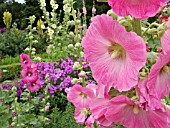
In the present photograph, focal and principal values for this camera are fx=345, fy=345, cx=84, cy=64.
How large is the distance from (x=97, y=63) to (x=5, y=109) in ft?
6.82

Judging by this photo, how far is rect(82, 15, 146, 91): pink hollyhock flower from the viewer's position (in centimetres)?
68

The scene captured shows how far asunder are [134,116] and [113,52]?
0.15 metres

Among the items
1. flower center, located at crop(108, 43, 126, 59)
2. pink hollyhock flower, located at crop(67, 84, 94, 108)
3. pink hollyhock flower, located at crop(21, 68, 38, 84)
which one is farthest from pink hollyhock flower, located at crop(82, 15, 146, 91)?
pink hollyhock flower, located at crop(21, 68, 38, 84)

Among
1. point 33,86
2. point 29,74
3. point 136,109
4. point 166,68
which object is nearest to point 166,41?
point 166,68

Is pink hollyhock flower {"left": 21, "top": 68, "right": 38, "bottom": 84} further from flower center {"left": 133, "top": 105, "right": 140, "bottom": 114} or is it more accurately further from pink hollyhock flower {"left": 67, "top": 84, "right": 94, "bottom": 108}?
flower center {"left": 133, "top": 105, "right": 140, "bottom": 114}

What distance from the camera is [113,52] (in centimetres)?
77

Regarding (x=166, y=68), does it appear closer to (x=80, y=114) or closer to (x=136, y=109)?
(x=136, y=109)

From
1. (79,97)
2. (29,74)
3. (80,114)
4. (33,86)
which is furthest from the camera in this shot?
(33,86)

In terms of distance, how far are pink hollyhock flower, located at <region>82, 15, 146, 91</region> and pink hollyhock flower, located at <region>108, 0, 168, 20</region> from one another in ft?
0.09

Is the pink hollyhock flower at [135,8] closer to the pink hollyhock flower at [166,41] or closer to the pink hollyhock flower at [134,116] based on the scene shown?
the pink hollyhock flower at [166,41]

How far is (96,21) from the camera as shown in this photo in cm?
70

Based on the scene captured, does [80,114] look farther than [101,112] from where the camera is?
Yes

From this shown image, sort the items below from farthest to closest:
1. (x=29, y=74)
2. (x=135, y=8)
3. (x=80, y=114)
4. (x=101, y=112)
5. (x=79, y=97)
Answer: (x=29, y=74) → (x=80, y=114) → (x=79, y=97) → (x=101, y=112) → (x=135, y=8)

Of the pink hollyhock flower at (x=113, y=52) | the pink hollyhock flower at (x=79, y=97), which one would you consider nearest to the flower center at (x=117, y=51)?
the pink hollyhock flower at (x=113, y=52)
